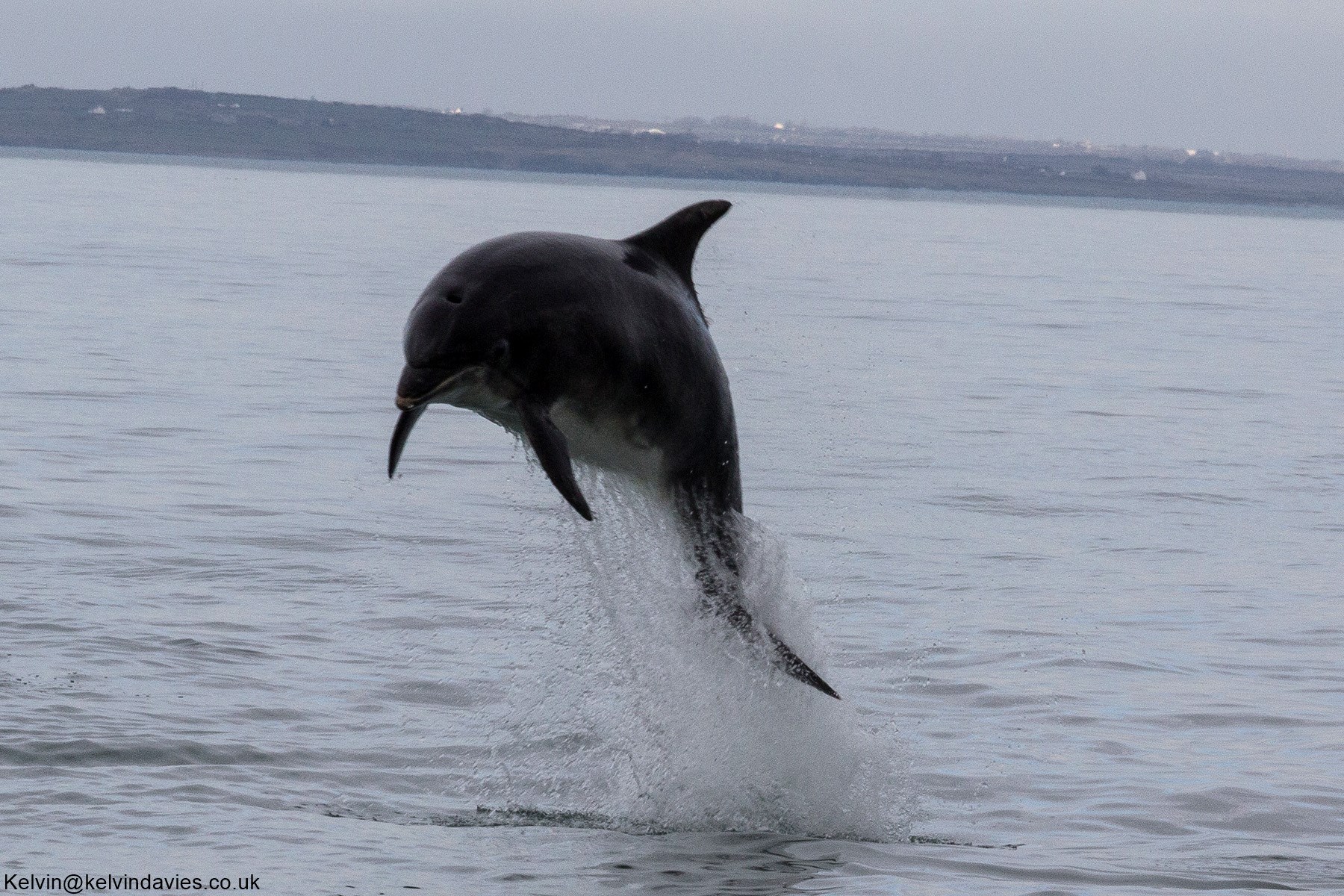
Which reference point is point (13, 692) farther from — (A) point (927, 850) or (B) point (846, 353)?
(B) point (846, 353)

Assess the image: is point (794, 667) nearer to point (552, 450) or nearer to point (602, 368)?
point (602, 368)

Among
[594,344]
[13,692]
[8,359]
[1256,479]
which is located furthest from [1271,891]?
[8,359]

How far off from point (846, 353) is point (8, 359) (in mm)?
12226

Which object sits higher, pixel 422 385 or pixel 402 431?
pixel 422 385

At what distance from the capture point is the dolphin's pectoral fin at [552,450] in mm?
5285

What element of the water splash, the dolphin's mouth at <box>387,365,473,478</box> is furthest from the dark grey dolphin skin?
the water splash

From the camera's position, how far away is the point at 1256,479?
17.4 metres

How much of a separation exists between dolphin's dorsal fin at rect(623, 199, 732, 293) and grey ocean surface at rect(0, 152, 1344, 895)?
938mm

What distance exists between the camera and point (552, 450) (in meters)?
5.37

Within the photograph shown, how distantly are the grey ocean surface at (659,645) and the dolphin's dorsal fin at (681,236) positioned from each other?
938mm

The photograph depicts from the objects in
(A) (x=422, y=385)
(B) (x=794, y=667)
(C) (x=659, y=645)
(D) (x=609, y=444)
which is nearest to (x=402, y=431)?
(A) (x=422, y=385)

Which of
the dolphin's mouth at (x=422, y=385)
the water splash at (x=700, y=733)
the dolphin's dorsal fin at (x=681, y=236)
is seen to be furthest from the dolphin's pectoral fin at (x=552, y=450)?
the water splash at (x=700, y=733)

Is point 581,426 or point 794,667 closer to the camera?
point 581,426

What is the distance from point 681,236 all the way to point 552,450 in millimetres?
1450
